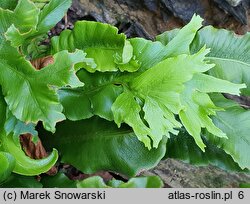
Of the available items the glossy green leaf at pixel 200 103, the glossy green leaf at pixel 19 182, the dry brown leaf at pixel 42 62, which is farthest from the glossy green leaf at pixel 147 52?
the glossy green leaf at pixel 19 182

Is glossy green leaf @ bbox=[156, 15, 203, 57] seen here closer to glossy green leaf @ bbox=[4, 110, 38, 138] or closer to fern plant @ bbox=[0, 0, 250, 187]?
fern plant @ bbox=[0, 0, 250, 187]

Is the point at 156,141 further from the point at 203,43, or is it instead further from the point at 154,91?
the point at 203,43

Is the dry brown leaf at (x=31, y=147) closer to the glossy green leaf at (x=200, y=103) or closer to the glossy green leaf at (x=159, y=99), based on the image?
the glossy green leaf at (x=159, y=99)

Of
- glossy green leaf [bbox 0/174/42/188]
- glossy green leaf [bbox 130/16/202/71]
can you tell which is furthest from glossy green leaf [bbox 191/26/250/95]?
glossy green leaf [bbox 0/174/42/188]

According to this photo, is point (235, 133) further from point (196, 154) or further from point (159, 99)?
point (159, 99)

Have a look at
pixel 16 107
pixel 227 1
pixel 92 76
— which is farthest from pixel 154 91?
pixel 227 1

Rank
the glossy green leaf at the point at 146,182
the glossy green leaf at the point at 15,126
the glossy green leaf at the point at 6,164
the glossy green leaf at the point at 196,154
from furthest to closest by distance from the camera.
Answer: the glossy green leaf at the point at 196,154, the glossy green leaf at the point at 15,126, the glossy green leaf at the point at 6,164, the glossy green leaf at the point at 146,182
